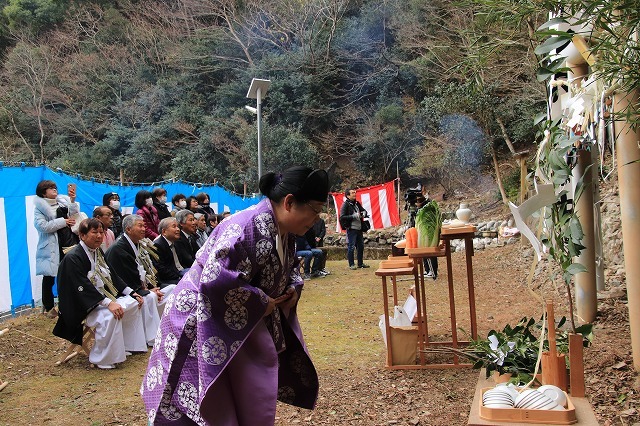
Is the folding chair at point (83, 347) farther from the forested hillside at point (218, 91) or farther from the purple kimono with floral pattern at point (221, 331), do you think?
the forested hillside at point (218, 91)

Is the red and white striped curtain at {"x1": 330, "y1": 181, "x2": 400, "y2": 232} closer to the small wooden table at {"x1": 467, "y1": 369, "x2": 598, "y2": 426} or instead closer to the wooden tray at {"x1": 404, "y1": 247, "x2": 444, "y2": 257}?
the wooden tray at {"x1": 404, "y1": 247, "x2": 444, "y2": 257}

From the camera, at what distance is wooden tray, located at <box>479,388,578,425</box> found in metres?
2.15

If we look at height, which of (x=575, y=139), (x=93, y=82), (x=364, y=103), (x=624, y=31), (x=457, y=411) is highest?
(x=93, y=82)

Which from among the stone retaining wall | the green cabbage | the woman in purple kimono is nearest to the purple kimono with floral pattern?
the woman in purple kimono

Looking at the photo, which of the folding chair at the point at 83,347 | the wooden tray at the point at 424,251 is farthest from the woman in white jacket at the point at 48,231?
the wooden tray at the point at 424,251

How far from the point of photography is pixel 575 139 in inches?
95.4

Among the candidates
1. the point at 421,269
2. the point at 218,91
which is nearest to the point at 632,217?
the point at 421,269

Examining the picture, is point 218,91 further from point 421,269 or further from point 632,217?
point 632,217

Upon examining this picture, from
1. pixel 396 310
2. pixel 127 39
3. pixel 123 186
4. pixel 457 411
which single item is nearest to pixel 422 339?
pixel 396 310

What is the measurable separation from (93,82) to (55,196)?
22989mm

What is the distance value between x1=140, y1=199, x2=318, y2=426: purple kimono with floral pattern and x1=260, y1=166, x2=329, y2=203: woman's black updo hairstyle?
90 mm

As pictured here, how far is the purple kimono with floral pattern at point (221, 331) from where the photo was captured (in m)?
2.54

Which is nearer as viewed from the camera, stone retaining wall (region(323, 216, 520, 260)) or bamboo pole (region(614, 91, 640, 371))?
bamboo pole (region(614, 91, 640, 371))

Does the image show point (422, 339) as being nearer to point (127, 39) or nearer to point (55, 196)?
point (55, 196)
